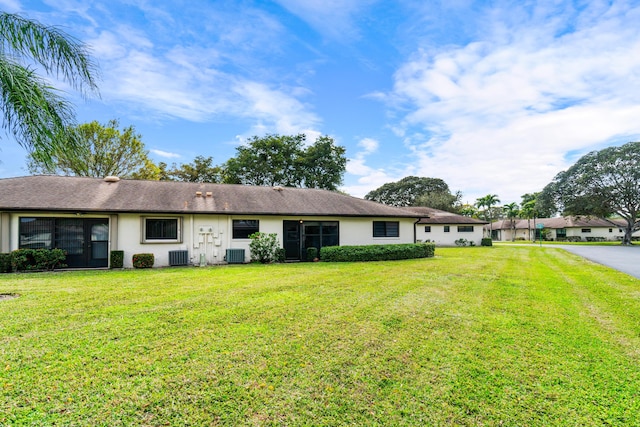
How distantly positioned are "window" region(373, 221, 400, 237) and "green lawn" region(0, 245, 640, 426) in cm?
1004

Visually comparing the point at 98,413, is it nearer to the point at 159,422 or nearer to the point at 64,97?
the point at 159,422

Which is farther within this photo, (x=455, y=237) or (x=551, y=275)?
(x=455, y=237)

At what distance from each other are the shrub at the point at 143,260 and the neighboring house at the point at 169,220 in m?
0.51

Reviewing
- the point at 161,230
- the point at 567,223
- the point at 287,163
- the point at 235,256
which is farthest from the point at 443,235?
the point at 567,223

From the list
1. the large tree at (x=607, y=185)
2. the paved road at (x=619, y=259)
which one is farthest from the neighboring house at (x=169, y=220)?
the large tree at (x=607, y=185)

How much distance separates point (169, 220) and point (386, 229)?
11616 millimetres

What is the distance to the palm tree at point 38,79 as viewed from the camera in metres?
3.75

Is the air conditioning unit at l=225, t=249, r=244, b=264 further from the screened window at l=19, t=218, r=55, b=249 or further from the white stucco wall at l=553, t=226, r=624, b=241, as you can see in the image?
the white stucco wall at l=553, t=226, r=624, b=241

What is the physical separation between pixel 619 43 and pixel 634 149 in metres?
32.5

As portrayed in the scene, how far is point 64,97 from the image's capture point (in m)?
4.24

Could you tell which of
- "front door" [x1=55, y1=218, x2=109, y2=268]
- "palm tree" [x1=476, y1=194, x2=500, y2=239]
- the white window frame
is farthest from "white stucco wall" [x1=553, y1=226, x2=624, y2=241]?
"front door" [x1=55, y1=218, x2=109, y2=268]

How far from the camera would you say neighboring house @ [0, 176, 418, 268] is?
37.4 ft

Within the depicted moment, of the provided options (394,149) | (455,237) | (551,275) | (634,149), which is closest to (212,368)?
(551,275)

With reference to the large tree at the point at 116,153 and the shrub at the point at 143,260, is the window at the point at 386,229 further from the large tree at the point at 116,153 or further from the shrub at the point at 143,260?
the large tree at the point at 116,153
